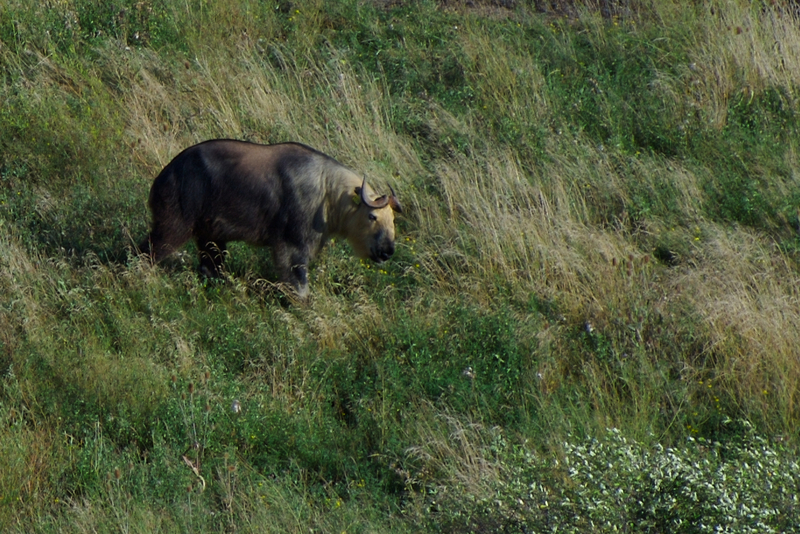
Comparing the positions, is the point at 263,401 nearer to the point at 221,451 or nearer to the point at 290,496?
the point at 221,451

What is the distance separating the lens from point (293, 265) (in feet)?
24.3

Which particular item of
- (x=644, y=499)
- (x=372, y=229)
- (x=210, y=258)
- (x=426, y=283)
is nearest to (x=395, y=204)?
(x=372, y=229)

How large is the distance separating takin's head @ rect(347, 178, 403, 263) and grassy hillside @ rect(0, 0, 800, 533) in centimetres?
14

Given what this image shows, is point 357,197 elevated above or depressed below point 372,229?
above

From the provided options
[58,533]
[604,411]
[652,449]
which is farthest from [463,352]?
[58,533]

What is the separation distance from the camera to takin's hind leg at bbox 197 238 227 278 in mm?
7688

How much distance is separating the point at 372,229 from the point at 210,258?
128 cm

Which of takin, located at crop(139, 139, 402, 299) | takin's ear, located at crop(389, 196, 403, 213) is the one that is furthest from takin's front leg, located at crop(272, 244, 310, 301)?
takin's ear, located at crop(389, 196, 403, 213)

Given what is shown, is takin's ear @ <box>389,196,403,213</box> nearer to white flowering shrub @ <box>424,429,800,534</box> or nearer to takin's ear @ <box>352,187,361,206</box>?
takin's ear @ <box>352,187,361,206</box>

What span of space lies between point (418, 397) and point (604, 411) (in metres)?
1.14

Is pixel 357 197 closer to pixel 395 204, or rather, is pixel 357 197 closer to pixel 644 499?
pixel 395 204

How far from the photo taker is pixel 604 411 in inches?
239

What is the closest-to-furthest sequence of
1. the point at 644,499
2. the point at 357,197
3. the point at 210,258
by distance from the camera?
the point at 644,499 → the point at 357,197 → the point at 210,258

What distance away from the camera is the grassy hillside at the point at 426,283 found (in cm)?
535
